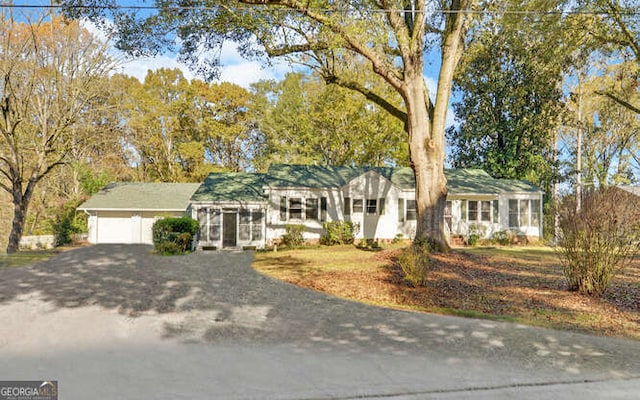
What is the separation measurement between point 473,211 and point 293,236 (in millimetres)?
11588

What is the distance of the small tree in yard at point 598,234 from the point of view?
25.7 ft

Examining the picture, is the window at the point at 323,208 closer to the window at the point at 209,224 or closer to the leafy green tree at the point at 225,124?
the window at the point at 209,224

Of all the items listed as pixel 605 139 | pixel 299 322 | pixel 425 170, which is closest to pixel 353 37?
pixel 425 170

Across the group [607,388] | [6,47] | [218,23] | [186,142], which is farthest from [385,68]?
[186,142]

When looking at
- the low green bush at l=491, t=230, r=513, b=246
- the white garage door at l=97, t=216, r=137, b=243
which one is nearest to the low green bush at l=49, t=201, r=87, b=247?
the white garage door at l=97, t=216, r=137, b=243

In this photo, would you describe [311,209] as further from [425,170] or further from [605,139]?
[605,139]

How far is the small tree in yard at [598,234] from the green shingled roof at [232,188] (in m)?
16.3

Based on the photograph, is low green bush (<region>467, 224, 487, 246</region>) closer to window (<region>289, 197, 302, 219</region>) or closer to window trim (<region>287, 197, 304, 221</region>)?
window trim (<region>287, 197, 304, 221</region>)

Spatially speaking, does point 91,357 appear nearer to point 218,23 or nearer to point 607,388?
point 607,388

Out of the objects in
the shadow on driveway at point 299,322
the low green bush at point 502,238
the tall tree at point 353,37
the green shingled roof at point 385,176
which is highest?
the tall tree at point 353,37

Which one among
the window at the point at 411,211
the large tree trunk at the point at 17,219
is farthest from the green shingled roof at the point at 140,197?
the window at the point at 411,211

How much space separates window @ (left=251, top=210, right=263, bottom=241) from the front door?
95 cm

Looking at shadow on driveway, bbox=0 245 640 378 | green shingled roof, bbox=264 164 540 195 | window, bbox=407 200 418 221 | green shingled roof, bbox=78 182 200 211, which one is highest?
Answer: green shingled roof, bbox=264 164 540 195

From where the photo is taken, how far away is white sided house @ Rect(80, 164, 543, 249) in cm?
2198
